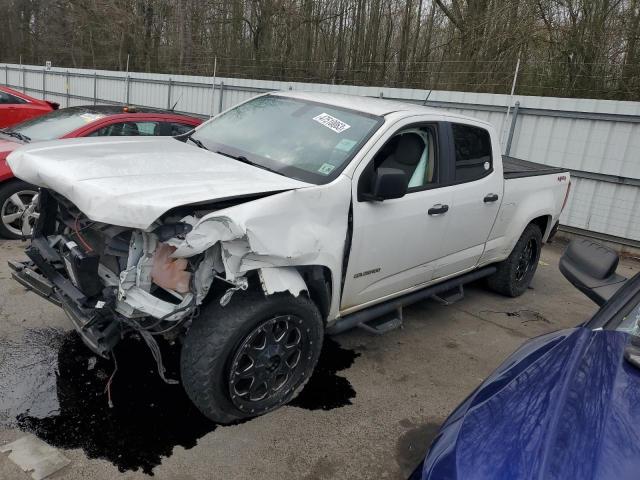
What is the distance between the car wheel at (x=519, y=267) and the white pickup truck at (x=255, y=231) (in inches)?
47.0

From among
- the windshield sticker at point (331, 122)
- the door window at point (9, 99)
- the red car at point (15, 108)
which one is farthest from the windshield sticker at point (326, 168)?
the door window at point (9, 99)

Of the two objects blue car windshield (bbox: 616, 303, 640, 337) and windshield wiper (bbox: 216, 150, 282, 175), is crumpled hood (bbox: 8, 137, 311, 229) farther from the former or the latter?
blue car windshield (bbox: 616, 303, 640, 337)

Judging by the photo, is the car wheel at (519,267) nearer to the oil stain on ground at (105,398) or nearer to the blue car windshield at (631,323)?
the oil stain on ground at (105,398)

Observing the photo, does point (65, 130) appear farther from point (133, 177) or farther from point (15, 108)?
point (15, 108)

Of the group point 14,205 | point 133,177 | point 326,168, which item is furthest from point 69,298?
point 14,205

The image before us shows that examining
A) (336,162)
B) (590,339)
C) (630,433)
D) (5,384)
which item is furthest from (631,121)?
(5,384)

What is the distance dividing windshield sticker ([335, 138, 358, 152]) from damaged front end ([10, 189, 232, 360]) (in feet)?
4.19

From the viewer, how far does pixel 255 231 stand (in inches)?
105

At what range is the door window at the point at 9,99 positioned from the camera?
9836mm

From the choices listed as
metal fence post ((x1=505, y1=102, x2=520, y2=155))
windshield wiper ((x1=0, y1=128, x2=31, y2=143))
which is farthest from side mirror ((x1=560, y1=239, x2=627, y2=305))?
metal fence post ((x1=505, y1=102, x2=520, y2=155))

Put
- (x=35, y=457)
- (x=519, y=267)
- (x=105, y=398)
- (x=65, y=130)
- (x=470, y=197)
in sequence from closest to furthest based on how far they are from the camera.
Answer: (x=35, y=457), (x=105, y=398), (x=470, y=197), (x=519, y=267), (x=65, y=130)

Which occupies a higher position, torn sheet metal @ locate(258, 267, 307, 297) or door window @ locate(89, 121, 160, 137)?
door window @ locate(89, 121, 160, 137)

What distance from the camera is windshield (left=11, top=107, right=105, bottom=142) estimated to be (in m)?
6.01

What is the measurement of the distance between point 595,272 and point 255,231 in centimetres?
165
